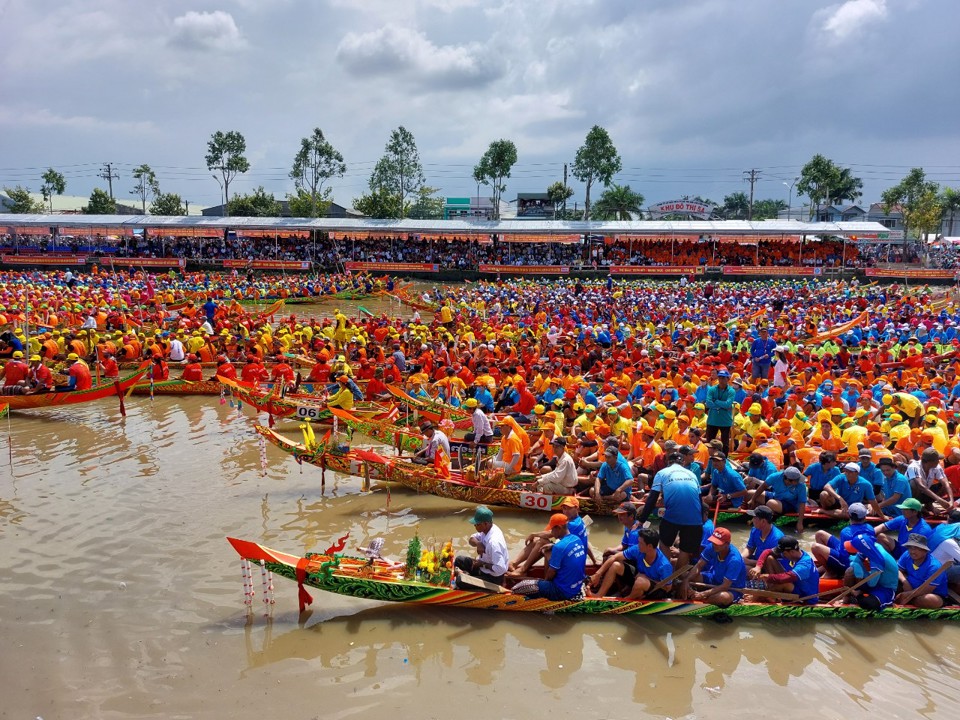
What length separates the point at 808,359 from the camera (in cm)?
1612

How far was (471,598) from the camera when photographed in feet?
23.2

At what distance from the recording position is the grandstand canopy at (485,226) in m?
43.3

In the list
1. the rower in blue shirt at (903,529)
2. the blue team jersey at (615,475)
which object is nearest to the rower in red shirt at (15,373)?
the blue team jersey at (615,475)

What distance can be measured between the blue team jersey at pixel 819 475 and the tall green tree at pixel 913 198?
51.4m

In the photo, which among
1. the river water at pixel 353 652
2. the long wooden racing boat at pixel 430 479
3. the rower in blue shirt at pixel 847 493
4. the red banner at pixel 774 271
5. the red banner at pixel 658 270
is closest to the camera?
the river water at pixel 353 652

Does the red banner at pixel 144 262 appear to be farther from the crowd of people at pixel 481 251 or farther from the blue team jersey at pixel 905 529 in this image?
the blue team jersey at pixel 905 529

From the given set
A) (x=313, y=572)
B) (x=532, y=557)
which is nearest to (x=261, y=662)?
(x=313, y=572)

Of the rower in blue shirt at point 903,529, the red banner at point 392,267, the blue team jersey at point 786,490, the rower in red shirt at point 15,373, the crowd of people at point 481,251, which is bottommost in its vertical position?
the blue team jersey at point 786,490

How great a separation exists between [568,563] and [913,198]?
210 ft

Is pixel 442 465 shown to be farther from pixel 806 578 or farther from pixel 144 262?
pixel 144 262

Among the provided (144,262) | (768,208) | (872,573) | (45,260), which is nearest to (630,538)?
(872,573)

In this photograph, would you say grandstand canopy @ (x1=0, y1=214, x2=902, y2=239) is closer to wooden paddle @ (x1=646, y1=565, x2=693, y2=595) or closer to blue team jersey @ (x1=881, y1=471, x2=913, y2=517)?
blue team jersey @ (x1=881, y1=471, x2=913, y2=517)

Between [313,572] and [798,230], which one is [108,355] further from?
[798,230]

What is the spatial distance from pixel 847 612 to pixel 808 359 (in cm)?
1035
